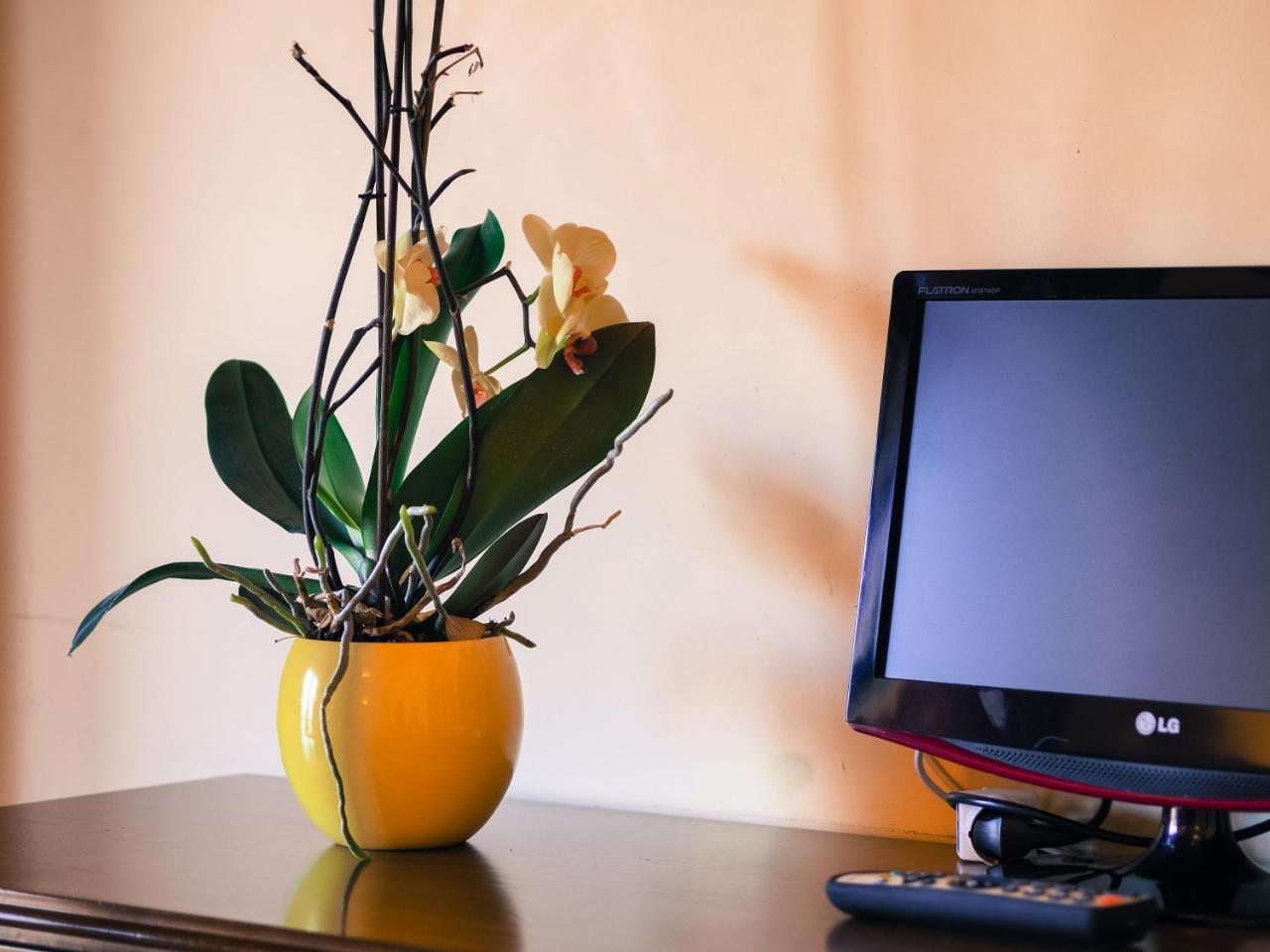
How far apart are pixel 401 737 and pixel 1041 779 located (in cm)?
40

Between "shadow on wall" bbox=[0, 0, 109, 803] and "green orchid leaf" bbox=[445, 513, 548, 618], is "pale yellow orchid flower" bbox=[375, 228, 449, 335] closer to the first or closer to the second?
"green orchid leaf" bbox=[445, 513, 548, 618]

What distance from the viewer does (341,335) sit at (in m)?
1.20

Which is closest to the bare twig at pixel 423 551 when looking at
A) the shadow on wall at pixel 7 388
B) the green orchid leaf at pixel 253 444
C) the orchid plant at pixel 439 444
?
the orchid plant at pixel 439 444

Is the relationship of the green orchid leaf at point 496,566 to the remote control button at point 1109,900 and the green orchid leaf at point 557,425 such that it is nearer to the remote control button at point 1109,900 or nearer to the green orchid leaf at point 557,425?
the green orchid leaf at point 557,425

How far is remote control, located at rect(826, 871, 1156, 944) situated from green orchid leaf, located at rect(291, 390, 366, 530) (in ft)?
1.47

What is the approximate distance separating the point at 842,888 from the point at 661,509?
0.45m

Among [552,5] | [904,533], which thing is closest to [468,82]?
[552,5]

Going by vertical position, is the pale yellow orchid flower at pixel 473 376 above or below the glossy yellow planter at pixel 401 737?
above

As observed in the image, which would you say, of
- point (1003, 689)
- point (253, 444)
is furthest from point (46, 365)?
point (1003, 689)

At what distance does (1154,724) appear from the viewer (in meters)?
0.75

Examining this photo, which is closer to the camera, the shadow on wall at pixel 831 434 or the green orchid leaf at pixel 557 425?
the green orchid leaf at pixel 557 425

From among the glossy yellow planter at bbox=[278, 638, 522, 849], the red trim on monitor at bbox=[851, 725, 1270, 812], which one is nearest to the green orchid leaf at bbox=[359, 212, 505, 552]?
the glossy yellow planter at bbox=[278, 638, 522, 849]

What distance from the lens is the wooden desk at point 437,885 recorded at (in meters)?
0.65

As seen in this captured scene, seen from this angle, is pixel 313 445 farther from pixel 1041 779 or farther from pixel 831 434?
pixel 1041 779
